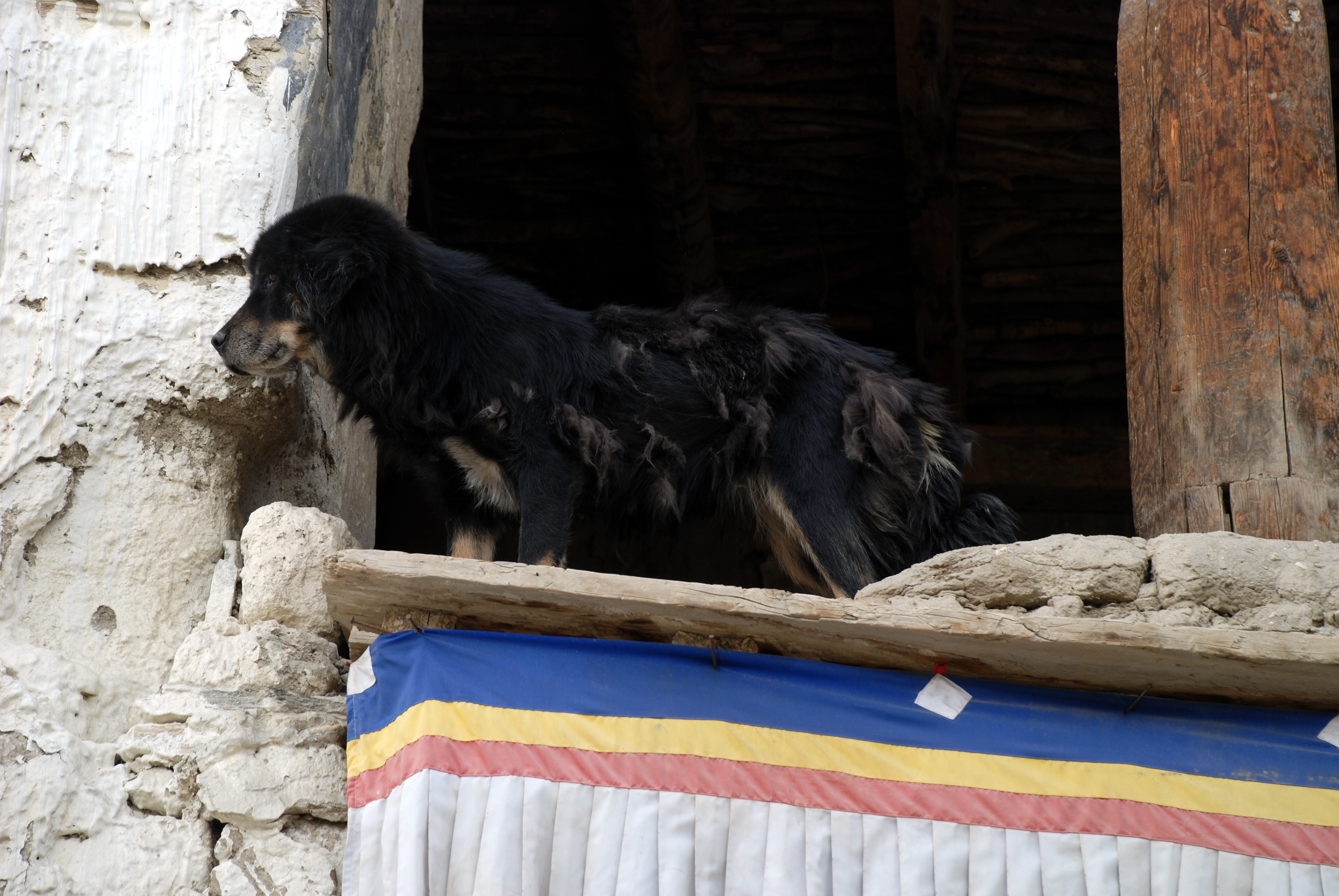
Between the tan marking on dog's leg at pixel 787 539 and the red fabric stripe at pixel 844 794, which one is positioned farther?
the tan marking on dog's leg at pixel 787 539

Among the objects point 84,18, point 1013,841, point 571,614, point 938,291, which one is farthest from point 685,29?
point 1013,841

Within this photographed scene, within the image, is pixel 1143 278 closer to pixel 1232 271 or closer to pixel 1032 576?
pixel 1232 271

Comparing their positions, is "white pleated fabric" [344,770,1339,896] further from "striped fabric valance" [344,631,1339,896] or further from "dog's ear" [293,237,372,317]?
"dog's ear" [293,237,372,317]

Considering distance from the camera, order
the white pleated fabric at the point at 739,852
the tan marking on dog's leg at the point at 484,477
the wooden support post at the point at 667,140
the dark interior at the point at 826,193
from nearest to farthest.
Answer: the white pleated fabric at the point at 739,852, the tan marking on dog's leg at the point at 484,477, the wooden support post at the point at 667,140, the dark interior at the point at 826,193

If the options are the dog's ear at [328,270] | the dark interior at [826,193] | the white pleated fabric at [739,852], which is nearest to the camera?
the white pleated fabric at [739,852]

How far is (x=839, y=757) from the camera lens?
2648 millimetres

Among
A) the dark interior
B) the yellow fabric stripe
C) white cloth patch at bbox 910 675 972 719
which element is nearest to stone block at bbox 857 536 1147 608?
white cloth patch at bbox 910 675 972 719

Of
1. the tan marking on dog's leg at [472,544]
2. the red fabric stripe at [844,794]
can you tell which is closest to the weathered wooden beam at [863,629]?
the red fabric stripe at [844,794]

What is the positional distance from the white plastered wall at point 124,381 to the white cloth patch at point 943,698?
0.63m

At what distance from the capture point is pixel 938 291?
23.6ft

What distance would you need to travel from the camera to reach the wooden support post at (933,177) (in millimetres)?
5965

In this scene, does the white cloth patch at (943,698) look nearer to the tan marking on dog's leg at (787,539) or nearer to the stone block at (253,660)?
the stone block at (253,660)

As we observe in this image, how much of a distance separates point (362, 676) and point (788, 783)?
94cm

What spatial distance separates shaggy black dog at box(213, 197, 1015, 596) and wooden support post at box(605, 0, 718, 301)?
2.46 meters
